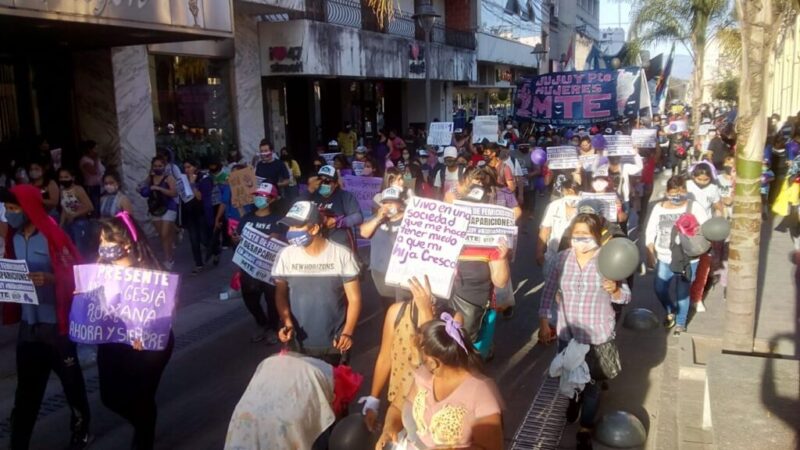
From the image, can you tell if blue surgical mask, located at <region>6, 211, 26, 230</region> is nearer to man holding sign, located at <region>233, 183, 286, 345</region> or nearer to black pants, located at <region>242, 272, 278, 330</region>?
man holding sign, located at <region>233, 183, 286, 345</region>

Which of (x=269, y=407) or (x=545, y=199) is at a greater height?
(x=269, y=407)

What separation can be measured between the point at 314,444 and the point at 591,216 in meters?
2.39

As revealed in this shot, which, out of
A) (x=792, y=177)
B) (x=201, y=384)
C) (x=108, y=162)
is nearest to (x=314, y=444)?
(x=201, y=384)

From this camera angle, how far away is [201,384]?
21.3ft

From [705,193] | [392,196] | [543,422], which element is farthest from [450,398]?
[705,193]

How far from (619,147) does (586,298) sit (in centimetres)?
761

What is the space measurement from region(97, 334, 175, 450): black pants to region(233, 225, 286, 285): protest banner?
1.90m

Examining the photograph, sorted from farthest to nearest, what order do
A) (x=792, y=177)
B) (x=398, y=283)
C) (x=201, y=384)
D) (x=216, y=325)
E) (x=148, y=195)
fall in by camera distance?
(x=792, y=177) < (x=148, y=195) < (x=216, y=325) < (x=201, y=384) < (x=398, y=283)

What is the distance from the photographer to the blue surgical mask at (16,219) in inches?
193

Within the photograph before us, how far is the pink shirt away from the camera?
124 inches

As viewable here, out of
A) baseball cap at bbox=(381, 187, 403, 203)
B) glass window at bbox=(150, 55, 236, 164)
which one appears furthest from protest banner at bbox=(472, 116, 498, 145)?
baseball cap at bbox=(381, 187, 403, 203)

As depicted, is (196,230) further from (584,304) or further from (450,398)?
(450,398)

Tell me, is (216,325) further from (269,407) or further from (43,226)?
(269,407)

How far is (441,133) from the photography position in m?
17.1
